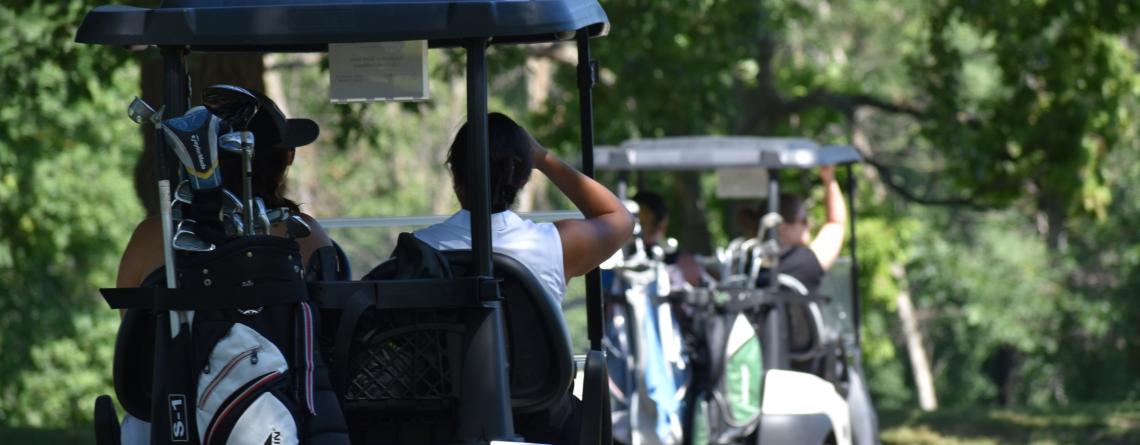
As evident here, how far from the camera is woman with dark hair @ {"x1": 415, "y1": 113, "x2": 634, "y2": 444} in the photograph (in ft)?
13.1

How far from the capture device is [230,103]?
3650mm

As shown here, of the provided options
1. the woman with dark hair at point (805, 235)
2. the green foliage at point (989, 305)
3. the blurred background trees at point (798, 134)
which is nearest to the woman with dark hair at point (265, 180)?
the blurred background trees at point (798, 134)

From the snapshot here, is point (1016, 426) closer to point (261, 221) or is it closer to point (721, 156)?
point (721, 156)

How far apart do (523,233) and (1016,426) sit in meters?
8.35

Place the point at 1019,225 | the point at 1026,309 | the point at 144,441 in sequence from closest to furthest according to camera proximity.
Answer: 1. the point at 144,441
2. the point at 1026,309
3. the point at 1019,225

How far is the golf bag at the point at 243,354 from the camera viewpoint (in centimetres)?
348

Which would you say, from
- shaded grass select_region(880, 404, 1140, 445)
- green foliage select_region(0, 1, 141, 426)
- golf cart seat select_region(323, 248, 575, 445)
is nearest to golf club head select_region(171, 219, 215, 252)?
golf cart seat select_region(323, 248, 575, 445)

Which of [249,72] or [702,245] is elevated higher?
[249,72]

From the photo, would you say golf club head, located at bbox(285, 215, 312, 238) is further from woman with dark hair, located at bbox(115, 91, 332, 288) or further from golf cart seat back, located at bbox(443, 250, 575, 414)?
golf cart seat back, located at bbox(443, 250, 575, 414)

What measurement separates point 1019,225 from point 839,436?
30.1 metres

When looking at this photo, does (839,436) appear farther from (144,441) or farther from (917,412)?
(917,412)

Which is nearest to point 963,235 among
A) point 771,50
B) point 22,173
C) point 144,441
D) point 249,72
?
point 771,50

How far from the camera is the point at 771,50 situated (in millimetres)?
17297

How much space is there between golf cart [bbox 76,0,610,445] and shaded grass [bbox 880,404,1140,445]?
7.65m
